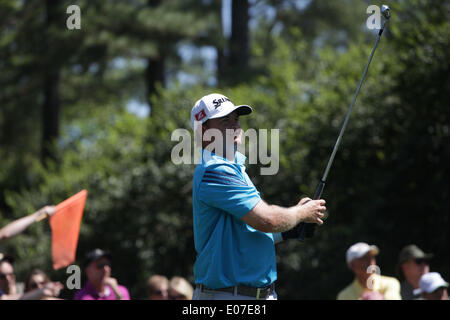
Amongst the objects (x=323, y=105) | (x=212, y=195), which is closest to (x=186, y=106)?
(x=323, y=105)

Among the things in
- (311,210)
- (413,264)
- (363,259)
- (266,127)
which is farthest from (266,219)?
(266,127)

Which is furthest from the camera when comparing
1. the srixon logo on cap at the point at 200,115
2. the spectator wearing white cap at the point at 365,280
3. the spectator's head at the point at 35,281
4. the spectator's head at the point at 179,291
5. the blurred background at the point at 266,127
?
the blurred background at the point at 266,127

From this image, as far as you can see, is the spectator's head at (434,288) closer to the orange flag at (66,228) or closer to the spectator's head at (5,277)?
the orange flag at (66,228)

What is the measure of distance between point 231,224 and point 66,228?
9.25 ft

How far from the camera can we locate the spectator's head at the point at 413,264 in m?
6.28

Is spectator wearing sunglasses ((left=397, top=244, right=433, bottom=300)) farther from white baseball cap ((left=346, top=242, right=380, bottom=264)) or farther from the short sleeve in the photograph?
the short sleeve

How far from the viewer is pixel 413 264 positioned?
6.34m

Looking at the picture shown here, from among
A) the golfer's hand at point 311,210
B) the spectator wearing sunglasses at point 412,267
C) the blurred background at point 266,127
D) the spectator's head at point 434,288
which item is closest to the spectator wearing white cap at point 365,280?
the spectator wearing sunglasses at point 412,267

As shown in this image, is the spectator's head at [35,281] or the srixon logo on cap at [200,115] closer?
the srixon logo on cap at [200,115]

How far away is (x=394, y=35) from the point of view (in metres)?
9.62

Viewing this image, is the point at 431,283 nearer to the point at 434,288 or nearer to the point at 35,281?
the point at 434,288

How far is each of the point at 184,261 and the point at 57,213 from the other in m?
5.45

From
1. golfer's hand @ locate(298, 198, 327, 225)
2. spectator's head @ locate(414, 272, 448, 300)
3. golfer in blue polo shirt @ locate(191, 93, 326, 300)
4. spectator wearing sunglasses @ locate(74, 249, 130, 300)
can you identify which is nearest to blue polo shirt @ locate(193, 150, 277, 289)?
golfer in blue polo shirt @ locate(191, 93, 326, 300)

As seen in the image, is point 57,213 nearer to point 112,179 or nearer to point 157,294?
point 157,294
